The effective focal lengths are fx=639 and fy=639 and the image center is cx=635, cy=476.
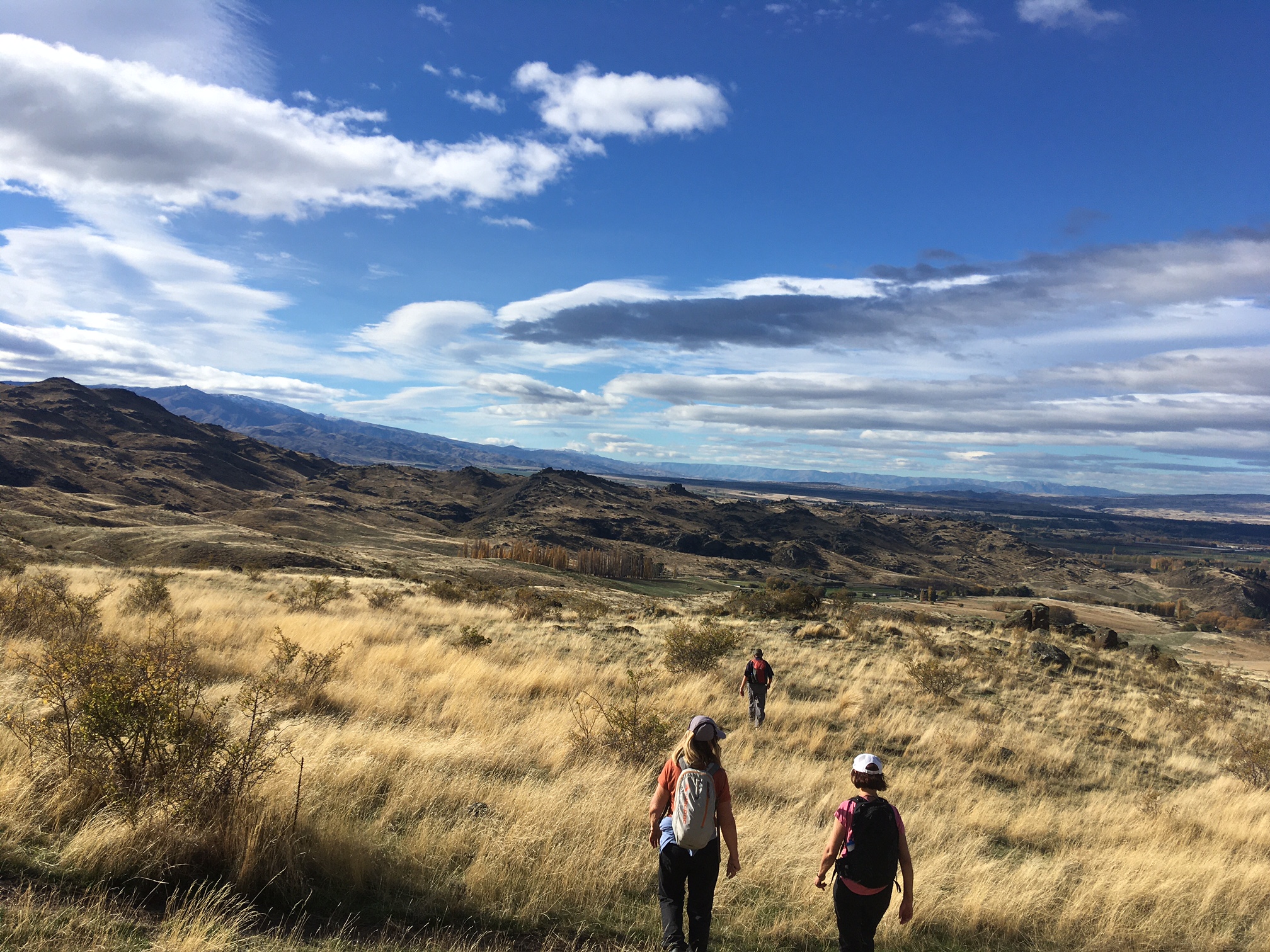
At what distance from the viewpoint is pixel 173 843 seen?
4.92 m

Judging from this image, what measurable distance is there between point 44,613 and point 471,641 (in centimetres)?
855

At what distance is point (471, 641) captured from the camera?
16.8 metres

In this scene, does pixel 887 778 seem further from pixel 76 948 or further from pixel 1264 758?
pixel 76 948

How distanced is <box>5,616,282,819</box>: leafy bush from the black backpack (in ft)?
15.9

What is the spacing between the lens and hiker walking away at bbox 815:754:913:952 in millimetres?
4656

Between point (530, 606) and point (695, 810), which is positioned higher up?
point (695, 810)

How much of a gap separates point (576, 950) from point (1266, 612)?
15131 centimetres

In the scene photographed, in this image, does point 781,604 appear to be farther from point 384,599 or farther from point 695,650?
point 384,599

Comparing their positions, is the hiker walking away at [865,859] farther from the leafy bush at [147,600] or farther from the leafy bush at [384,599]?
the leafy bush at [384,599]

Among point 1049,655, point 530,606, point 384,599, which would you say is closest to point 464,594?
point 530,606

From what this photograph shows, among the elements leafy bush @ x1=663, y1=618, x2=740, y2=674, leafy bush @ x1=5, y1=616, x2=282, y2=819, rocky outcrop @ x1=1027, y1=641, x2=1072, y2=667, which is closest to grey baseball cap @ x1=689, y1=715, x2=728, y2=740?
leafy bush @ x1=5, y1=616, x2=282, y2=819

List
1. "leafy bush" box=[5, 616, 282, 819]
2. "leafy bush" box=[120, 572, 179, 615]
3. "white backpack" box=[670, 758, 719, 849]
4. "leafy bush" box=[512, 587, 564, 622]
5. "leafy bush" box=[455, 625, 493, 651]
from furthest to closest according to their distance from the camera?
"leafy bush" box=[512, 587, 564, 622]
"leafy bush" box=[455, 625, 493, 651]
"leafy bush" box=[120, 572, 179, 615]
"leafy bush" box=[5, 616, 282, 819]
"white backpack" box=[670, 758, 719, 849]

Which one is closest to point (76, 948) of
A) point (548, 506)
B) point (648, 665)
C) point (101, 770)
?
point (101, 770)

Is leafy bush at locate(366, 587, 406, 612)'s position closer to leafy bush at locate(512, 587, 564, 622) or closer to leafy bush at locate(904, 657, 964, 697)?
leafy bush at locate(512, 587, 564, 622)
